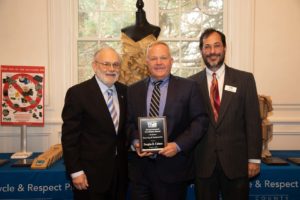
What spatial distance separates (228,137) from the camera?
226 centimetres

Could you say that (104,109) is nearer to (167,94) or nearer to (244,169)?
(167,94)

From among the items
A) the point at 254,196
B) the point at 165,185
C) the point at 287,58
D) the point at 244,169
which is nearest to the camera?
the point at 165,185

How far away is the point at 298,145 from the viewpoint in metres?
4.01

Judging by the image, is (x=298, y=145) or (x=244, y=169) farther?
(x=298, y=145)

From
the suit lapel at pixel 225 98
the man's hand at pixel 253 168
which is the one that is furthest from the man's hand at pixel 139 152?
the man's hand at pixel 253 168

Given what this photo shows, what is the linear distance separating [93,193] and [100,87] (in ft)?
2.42

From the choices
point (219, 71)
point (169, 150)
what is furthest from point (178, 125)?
point (219, 71)

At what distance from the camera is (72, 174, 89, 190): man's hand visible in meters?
2.15

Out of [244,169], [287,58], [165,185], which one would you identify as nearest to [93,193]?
[165,185]

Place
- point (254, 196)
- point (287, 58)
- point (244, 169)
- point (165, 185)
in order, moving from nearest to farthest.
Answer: point (165, 185) → point (244, 169) → point (254, 196) → point (287, 58)

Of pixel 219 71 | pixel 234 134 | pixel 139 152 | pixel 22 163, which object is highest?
pixel 219 71

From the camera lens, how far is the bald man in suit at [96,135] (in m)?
2.16

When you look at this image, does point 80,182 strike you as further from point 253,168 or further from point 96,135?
point 253,168

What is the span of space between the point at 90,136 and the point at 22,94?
5.21 ft
